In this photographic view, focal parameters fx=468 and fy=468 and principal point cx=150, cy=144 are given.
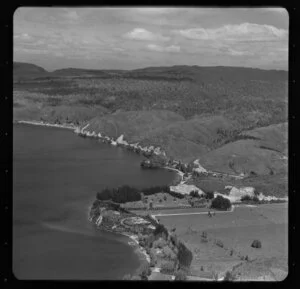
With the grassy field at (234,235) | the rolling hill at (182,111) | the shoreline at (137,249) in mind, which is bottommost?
the shoreline at (137,249)

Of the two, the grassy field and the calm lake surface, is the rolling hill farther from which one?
the grassy field

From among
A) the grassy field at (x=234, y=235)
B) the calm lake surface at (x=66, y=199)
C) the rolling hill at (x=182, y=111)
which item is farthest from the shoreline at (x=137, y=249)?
the rolling hill at (x=182, y=111)

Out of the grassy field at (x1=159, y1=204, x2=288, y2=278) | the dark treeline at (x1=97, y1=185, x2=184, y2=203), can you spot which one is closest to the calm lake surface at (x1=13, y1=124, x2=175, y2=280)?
the dark treeline at (x1=97, y1=185, x2=184, y2=203)

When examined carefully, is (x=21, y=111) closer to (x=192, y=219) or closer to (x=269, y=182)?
(x=269, y=182)

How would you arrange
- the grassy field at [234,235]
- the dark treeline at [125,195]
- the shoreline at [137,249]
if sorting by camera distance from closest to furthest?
the grassy field at [234,235] < the shoreline at [137,249] < the dark treeline at [125,195]

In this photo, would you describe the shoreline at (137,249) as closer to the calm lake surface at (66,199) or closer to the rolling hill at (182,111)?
the calm lake surface at (66,199)

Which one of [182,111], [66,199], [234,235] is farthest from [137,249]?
[182,111]

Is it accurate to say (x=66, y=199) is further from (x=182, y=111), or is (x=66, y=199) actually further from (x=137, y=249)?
(x=182, y=111)
